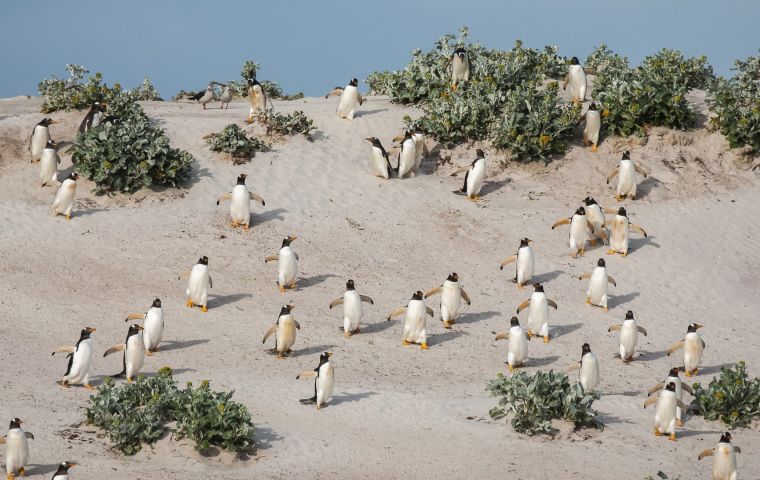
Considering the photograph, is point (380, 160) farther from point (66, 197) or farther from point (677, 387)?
point (677, 387)

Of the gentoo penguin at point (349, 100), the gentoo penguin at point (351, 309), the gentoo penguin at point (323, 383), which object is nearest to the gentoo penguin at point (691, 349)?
the gentoo penguin at point (351, 309)

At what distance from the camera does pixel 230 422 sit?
14.2 m

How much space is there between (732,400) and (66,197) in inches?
477

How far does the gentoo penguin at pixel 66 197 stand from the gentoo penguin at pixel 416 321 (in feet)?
22.6

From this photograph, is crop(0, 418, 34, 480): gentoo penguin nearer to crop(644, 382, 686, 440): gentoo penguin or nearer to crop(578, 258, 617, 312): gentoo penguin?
crop(644, 382, 686, 440): gentoo penguin

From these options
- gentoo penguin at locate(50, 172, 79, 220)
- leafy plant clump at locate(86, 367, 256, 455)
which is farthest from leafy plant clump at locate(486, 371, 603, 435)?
gentoo penguin at locate(50, 172, 79, 220)

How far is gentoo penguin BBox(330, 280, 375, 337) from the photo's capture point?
62.0 ft

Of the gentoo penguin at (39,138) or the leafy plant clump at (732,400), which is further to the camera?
the gentoo penguin at (39,138)

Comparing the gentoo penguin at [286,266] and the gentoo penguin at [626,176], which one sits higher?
the gentoo penguin at [626,176]

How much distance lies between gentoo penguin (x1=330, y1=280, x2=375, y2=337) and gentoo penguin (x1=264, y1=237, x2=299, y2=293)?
1.65 m

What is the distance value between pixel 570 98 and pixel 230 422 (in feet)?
55.8

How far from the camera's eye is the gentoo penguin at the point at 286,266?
20.5 meters

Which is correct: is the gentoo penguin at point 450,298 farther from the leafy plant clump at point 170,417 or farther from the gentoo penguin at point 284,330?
the leafy plant clump at point 170,417

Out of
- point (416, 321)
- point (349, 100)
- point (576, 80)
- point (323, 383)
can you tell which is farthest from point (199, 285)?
point (576, 80)
